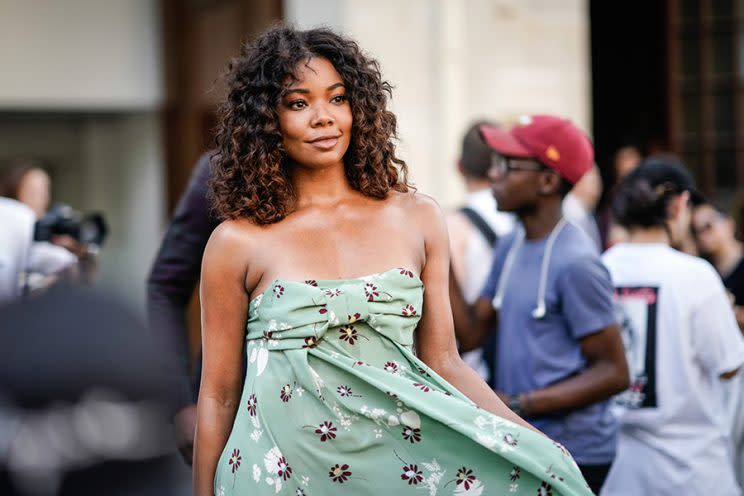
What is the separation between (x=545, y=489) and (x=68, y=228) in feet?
15.5

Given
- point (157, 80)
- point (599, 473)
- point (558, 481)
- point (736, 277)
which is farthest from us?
point (157, 80)

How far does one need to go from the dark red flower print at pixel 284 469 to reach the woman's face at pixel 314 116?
764 millimetres

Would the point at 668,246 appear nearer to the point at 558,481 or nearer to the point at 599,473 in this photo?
the point at 599,473

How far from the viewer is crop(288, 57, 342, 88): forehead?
3.08 meters

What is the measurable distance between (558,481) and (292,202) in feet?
3.15

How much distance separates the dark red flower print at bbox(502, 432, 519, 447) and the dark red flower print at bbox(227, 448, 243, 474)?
625 mm

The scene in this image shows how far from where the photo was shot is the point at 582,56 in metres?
9.49

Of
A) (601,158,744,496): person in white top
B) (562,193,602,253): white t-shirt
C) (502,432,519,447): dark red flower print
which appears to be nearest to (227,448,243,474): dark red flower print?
(502,432,519,447): dark red flower print

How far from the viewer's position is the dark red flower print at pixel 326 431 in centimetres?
285

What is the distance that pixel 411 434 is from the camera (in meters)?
2.86

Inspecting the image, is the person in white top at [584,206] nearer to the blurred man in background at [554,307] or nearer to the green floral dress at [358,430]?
the blurred man in background at [554,307]

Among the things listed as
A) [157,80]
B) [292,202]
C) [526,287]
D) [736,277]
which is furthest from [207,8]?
[292,202]

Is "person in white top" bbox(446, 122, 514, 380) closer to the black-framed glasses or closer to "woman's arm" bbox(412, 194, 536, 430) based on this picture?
the black-framed glasses

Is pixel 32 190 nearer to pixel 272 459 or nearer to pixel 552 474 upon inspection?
pixel 272 459
